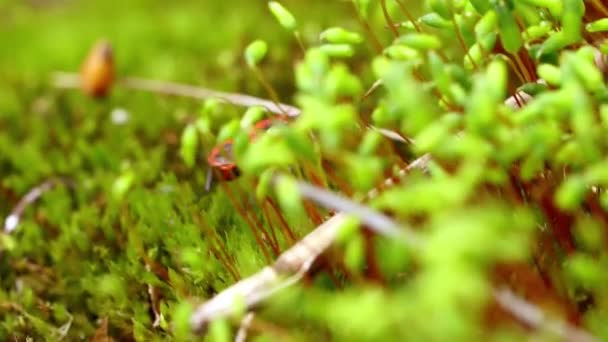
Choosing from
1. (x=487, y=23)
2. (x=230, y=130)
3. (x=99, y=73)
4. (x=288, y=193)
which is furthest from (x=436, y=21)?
(x=99, y=73)

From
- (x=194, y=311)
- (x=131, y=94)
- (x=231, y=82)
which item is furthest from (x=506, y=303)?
(x=131, y=94)

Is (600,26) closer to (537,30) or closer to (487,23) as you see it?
(537,30)

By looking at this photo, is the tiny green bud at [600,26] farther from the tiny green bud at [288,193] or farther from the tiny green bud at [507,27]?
the tiny green bud at [288,193]

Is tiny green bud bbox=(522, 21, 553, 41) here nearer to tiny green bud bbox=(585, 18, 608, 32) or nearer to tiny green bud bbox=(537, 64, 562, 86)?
tiny green bud bbox=(585, 18, 608, 32)

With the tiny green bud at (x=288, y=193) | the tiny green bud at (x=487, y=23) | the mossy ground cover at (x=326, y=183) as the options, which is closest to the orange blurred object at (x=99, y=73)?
the mossy ground cover at (x=326, y=183)

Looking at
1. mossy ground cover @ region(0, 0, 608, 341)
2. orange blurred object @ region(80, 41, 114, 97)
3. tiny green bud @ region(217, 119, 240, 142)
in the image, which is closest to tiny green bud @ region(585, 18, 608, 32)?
mossy ground cover @ region(0, 0, 608, 341)

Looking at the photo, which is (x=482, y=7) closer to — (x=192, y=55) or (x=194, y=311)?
(x=194, y=311)

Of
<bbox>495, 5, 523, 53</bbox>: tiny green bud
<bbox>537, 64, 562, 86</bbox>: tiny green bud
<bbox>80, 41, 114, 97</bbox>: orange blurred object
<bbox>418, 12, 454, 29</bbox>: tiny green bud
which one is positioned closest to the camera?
<bbox>537, 64, 562, 86</bbox>: tiny green bud
